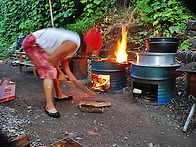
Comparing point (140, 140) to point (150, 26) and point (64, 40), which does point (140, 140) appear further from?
point (150, 26)

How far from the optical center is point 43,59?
281cm

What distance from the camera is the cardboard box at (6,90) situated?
3.36m

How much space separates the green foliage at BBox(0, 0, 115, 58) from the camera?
682 cm

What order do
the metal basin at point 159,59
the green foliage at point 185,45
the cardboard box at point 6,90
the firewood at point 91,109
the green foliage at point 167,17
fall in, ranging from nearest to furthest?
the firewood at point 91,109 < the metal basin at point 159,59 < the cardboard box at point 6,90 < the green foliage at point 185,45 < the green foliage at point 167,17

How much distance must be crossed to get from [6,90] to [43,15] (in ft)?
20.9

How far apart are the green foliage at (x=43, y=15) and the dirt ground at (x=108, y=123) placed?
411cm

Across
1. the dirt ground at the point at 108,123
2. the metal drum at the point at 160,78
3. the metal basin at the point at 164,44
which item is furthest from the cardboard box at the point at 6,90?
the metal basin at the point at 164,44

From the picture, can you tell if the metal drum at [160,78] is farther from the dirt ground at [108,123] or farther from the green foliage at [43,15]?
the green foliage at [43,15]

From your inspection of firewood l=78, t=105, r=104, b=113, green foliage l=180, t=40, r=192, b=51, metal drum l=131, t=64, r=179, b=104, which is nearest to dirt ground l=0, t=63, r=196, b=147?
firewood l=78, t=105, r=104, b=113

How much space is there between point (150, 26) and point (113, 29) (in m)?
1.35

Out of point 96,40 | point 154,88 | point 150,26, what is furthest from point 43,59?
point 150,26

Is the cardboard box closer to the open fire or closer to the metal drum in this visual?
the open fire

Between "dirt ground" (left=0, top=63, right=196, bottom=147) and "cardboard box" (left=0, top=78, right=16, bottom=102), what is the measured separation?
140mm

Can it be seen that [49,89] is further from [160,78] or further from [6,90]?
[160,78]
